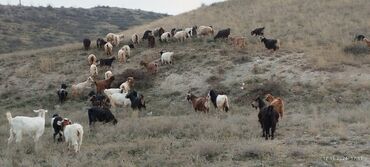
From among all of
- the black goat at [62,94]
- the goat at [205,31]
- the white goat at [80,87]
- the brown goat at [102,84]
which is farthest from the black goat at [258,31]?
the black goat at [62,94]

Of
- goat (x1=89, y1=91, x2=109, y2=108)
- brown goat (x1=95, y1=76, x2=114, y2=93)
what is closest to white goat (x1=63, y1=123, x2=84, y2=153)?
goat (x1=89, y1=91, x2=109, y2=108)

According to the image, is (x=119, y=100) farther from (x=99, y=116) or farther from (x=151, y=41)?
(x=151, y=41)

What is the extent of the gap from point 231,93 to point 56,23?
156 feet

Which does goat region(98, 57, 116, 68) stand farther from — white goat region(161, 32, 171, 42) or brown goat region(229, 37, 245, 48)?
brown goat region(229, 37, 245, 48)

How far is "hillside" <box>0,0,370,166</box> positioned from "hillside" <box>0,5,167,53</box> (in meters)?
19.0

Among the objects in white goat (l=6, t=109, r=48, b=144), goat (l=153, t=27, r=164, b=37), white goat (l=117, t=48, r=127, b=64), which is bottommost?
white goat (l=6, t=109, r=48, b=144)

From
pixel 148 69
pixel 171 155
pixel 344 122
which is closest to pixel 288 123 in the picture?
pixel 344 122

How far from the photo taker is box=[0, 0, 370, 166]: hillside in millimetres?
13039

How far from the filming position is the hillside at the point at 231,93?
13.0 meters

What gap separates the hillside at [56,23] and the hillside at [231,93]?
19.0 meters

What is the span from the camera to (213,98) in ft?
71.4

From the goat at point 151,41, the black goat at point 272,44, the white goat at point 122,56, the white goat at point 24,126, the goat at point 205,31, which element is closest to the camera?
the white goat at point 24,126

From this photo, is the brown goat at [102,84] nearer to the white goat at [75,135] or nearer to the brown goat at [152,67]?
the brown goat at [152,67]

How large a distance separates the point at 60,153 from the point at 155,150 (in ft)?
7.85
